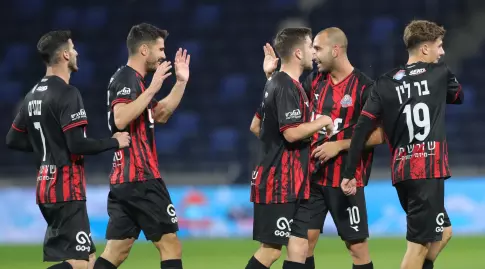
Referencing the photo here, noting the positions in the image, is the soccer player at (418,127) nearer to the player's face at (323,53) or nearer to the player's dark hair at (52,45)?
the player's face at (323,53)

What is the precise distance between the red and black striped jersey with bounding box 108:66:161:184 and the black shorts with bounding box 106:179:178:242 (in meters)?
0.07

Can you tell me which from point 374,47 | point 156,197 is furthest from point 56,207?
point 374,47

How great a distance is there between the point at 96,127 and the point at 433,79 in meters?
10.6

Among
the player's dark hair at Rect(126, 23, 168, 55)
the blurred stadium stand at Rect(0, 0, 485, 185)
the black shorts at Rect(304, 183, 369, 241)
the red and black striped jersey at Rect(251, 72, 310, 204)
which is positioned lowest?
the black shorts at Rect(304, 183, 369, 241)

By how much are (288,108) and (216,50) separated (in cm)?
1146

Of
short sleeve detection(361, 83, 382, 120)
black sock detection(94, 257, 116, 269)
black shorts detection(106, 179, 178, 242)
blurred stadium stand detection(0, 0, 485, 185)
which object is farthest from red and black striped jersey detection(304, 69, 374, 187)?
blurred stadium stand detection(0, 0, 485, 185)

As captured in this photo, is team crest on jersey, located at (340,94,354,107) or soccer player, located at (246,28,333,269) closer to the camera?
soccer player, located at (246,28,333,269)

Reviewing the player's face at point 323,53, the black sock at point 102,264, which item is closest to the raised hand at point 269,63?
the player's face at point 323,53

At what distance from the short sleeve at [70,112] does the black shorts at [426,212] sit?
94.1 inches

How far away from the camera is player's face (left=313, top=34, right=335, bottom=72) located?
282 inches

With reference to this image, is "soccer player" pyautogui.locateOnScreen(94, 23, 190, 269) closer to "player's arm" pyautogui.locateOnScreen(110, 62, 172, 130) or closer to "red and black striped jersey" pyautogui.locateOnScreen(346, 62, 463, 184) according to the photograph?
"player's arm" pyautogui.locateOnScreen(110, 62, 172, 130)

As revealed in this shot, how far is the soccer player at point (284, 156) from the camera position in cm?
656

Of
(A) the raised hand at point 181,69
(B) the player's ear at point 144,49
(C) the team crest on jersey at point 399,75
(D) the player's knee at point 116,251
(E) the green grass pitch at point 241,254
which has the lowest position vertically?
(E) the green grass pitch at point 241,254

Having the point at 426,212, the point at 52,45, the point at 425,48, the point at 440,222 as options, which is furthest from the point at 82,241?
the point at 425,48
